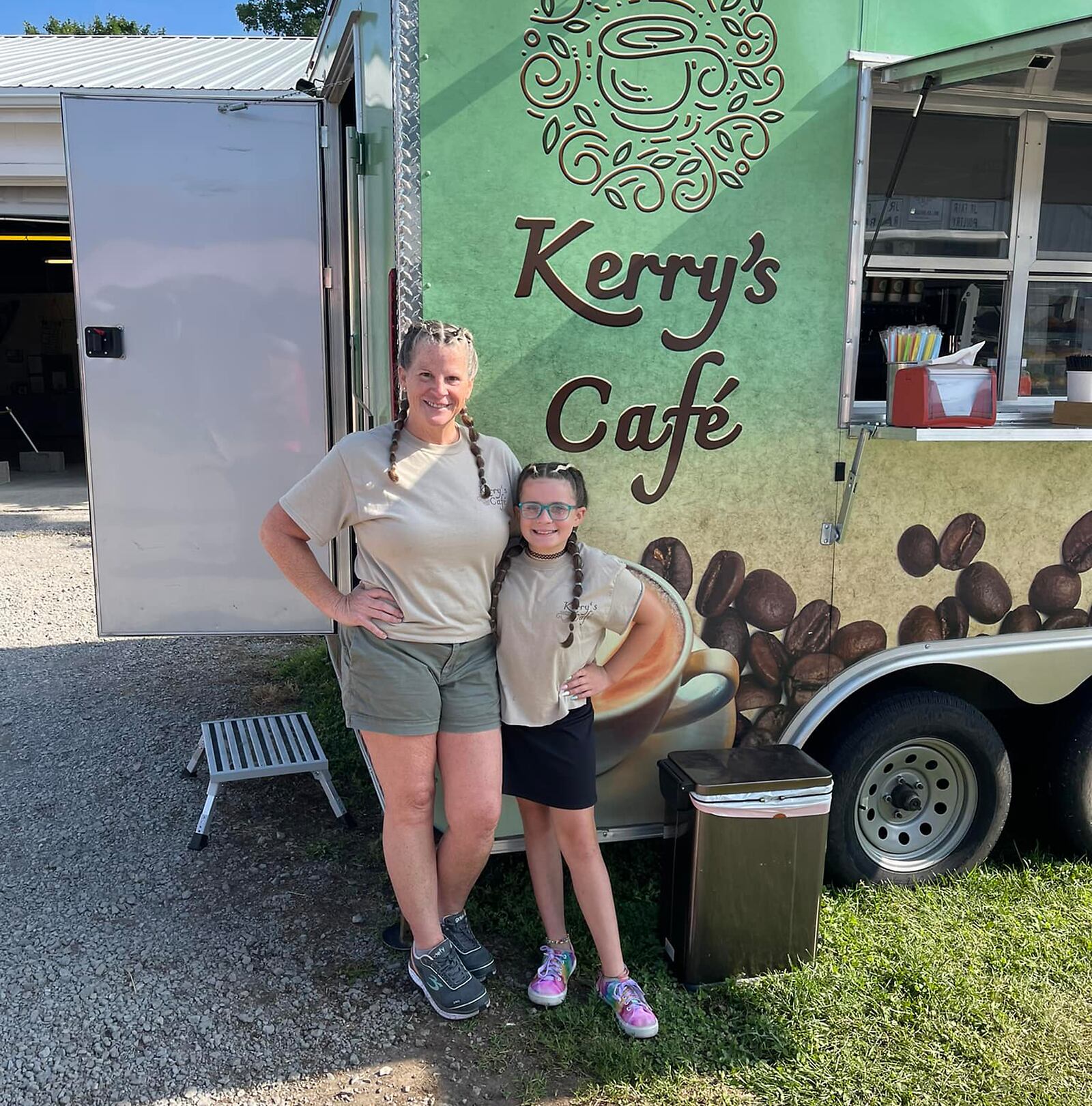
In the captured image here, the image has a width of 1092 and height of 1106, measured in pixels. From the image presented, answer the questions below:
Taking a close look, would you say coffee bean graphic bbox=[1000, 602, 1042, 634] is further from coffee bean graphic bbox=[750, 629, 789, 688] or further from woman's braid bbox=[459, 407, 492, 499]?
woman's braid bbox=[459, 407, 492, 499]

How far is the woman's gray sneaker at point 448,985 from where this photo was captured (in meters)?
2.81

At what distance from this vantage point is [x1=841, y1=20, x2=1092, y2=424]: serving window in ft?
10.2

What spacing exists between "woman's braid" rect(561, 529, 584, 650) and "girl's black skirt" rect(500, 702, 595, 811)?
0.23 meters

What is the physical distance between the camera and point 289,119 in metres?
3.79

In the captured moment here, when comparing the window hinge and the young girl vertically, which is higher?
the window hinge

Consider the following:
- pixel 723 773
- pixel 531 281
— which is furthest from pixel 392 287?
pixel 723 773

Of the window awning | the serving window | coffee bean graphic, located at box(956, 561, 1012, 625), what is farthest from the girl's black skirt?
the window awning

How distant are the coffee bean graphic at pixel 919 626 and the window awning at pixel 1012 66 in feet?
5.00

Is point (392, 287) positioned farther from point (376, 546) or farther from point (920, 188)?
point (920, 188)

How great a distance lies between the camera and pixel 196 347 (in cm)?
392

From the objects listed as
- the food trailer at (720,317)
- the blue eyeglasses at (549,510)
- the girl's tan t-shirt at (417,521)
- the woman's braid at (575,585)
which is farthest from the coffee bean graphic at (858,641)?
the girl's tan t-shirt at (417,521)

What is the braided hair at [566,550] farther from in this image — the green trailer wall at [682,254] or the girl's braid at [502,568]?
the green trailer wall at [682,254]

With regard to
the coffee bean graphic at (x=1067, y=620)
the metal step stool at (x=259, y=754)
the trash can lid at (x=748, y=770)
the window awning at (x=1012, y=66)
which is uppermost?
the window awning at (x=1012, y=66)

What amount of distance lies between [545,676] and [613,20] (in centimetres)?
173
